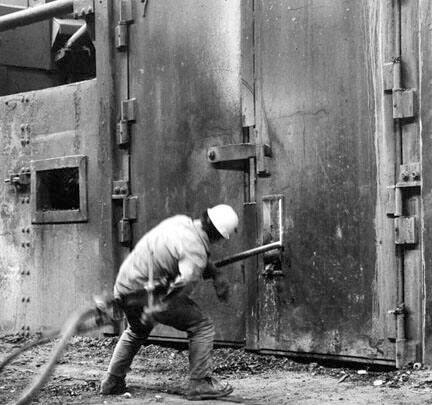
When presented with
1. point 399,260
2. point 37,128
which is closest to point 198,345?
point 399,260

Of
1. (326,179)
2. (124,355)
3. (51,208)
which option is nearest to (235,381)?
(124,355)

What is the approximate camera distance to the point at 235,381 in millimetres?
6836

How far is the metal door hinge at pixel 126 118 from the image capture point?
8.37 m

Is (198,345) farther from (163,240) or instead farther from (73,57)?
(73,57)

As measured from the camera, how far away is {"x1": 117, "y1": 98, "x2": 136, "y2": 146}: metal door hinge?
330 inches

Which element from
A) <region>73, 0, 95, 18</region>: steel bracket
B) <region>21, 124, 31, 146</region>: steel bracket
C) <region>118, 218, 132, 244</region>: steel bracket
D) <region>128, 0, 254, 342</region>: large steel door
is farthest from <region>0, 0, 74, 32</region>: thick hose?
<region>118, 218, 132, 244</region>: steel bracket

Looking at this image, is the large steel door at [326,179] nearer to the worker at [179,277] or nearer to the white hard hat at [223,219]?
the worker at [179,277]

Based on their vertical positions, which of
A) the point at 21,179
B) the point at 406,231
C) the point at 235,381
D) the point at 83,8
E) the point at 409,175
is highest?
the point at 83,8

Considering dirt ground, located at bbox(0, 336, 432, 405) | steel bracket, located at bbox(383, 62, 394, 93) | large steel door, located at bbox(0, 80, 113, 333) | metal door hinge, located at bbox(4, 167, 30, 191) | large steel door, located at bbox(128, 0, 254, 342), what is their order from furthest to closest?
metal door hinge, located at bbox(4, 167, 30, 191), large steel door, located at bbox(0, 80, 113, 333), large steel door, located at bbox(128, 0, 254, 342), steel bracket, located at bbox(383, 62, 394, 93), dirt ground, located at bbox(0, 336, 432, 405)

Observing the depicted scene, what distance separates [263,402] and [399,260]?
4.92 ft

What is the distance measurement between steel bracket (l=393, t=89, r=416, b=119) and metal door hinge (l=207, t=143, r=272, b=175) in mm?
1237

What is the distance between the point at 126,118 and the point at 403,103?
3.00m

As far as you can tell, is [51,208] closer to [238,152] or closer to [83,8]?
[83,8]

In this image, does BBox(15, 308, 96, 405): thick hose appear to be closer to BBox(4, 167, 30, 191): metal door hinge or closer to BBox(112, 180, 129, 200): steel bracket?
BBox(112, 180, 129, 200): steel bracket
